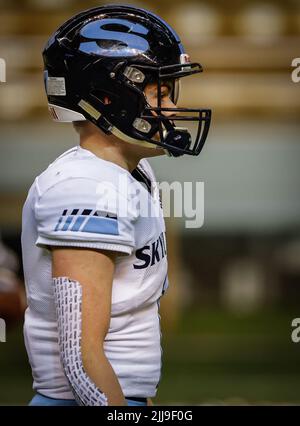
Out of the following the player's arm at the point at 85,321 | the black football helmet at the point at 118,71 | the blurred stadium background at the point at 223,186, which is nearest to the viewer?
the player's arm at the point at 85,321

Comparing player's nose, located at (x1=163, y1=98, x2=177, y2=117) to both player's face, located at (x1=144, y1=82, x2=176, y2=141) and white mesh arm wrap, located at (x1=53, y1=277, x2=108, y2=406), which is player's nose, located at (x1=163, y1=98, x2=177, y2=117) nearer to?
player's face, located at (x1=144, y1=82, x2=176, y2=141)

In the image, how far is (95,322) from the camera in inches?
48.8

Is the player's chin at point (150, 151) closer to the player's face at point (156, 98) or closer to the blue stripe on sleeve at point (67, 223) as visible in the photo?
the player's face at point (156, 98)

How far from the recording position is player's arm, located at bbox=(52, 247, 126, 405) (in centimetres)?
123

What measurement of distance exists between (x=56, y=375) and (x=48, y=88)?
0.42m

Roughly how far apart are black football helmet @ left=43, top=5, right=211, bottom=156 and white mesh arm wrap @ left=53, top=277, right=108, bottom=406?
0.84 feet

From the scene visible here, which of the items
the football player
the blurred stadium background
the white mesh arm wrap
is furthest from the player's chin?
the blurred stadium background

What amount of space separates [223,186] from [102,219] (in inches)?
220

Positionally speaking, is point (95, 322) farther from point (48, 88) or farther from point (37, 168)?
point (37, 168)

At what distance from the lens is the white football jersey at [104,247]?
1250 mm

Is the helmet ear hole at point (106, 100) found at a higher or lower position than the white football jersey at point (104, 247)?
higher

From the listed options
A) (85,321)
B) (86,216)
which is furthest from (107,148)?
(85,321)

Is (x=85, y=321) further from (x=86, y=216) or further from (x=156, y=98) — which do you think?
(x=156, y=98)

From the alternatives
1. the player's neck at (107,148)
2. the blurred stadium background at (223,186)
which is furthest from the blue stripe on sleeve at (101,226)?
the blurred stadium background at (223,186)
